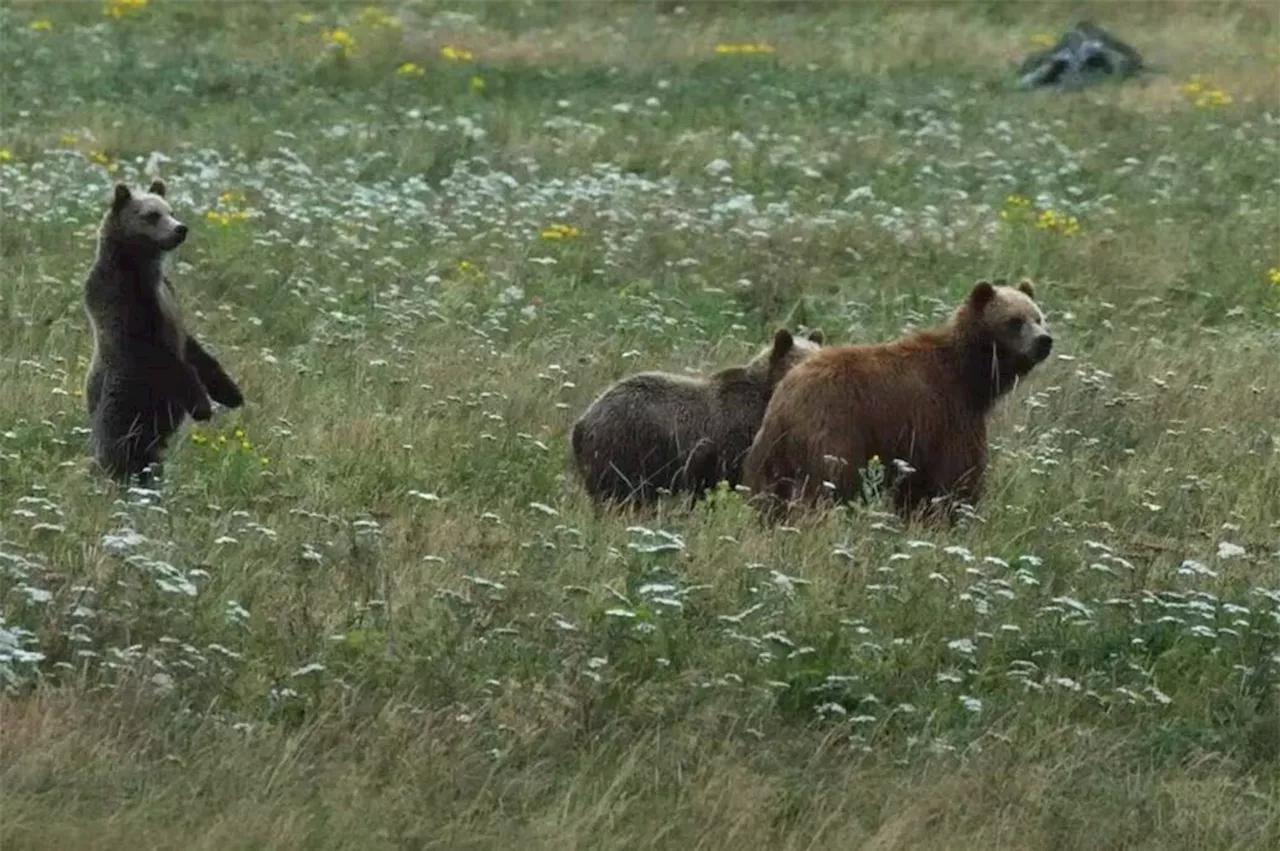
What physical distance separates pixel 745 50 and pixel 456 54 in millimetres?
3414

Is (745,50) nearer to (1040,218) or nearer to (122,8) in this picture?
(122,8)

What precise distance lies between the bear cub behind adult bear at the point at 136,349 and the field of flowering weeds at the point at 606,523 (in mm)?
253

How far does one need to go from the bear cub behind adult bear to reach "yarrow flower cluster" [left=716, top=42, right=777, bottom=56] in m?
16.1

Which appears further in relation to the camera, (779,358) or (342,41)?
(342,41)

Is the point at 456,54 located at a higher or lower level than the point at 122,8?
lower

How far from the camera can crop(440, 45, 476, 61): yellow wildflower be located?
78.3 feet

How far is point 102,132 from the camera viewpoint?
18703mm

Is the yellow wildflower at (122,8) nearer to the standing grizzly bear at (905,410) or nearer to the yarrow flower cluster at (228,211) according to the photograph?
the yarrow flower cluster at (228,211)

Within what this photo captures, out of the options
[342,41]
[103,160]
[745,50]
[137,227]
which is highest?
[137,227]

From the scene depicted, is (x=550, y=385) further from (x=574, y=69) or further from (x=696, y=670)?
(x=574, y=69)

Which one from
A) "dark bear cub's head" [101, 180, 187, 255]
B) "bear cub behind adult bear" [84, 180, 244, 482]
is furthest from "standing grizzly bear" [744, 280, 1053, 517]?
"dark bear cub's head" [101, 180, 187, 255]

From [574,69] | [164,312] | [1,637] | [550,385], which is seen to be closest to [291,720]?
[1,637]

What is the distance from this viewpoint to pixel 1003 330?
9.80 m

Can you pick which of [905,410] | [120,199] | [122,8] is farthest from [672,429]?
[122,8]
